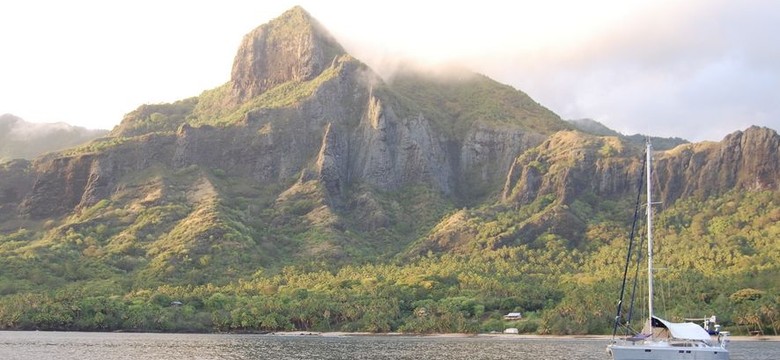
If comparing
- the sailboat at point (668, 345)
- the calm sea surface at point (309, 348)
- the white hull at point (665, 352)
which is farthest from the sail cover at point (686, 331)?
the calm sea surface at point (309, 348)

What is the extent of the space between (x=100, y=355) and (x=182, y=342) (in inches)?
1476

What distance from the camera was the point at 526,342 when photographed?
181125mm

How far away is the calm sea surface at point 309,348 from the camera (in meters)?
140

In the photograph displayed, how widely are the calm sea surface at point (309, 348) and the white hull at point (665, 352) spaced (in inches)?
1420

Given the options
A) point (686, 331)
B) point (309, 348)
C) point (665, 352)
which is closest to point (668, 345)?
point (665, 352)

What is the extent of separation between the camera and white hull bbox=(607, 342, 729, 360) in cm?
9719

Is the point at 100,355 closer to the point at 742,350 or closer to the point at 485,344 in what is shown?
the point at 485,344

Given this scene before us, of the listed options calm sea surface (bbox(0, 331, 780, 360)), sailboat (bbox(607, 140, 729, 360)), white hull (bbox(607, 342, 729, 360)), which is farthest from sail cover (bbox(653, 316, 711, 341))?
calm sea surface (bbox(0, 331, 780, 360))

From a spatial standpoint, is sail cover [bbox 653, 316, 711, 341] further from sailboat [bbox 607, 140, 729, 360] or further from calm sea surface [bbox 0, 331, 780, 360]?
calm sea surface [bbox 0, 331, 780, 360]

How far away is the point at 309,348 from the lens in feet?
529

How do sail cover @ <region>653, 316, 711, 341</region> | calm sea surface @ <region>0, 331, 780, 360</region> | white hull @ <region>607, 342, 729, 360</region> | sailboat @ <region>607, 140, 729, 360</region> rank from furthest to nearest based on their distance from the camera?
calm sea surface @ <region>0, 331, 780, 360</region> < sail cover @ <region>653, 316, 711, 341</region> < sailboat @ <region>607, 140, 729, 360</region> < white hull @ <region>607, 342, 729, 360</region>

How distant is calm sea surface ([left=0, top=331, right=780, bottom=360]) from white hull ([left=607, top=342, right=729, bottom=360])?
118ft

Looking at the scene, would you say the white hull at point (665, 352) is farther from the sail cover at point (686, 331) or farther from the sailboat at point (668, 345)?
the sail cover at point (686, 331)

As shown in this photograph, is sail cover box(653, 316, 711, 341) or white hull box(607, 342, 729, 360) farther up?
sail cover box(653, 316, 711, 341)
